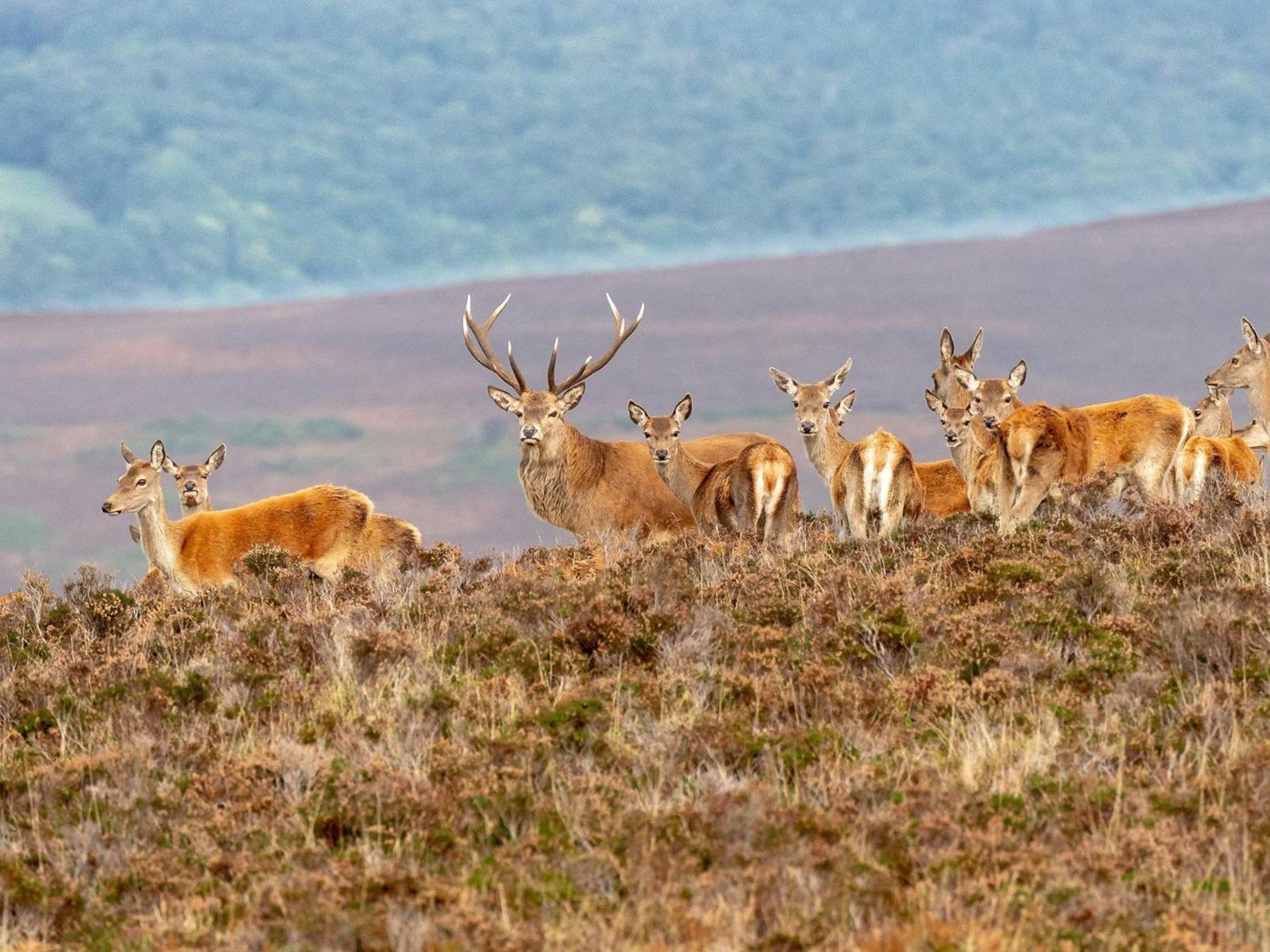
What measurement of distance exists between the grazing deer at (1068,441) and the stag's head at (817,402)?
1.09m

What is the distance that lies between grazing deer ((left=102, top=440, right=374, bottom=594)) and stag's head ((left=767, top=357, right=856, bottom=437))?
379cm

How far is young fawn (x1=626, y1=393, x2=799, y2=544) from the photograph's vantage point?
14.0m

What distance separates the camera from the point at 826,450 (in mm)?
15625

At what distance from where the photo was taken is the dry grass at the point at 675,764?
5.86m

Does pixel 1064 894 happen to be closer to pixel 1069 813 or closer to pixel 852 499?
pixel 1069 813

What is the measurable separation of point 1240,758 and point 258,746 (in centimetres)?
414

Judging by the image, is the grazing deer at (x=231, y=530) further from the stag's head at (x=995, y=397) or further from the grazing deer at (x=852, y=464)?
the stag's head at (x=995, y=397)

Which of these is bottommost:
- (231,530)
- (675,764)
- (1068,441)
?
(675,764)

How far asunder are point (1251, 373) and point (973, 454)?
641cm

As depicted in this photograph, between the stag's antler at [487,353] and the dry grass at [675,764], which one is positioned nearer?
the dry grass at [675,764]

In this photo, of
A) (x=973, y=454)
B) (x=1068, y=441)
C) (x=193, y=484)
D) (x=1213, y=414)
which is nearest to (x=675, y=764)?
(x=1068, y=441)

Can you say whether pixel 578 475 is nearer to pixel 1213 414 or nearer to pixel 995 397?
pixel 995 397

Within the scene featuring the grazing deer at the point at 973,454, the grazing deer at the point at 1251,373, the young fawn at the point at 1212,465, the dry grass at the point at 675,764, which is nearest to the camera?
the dry grass at the point at 675,764

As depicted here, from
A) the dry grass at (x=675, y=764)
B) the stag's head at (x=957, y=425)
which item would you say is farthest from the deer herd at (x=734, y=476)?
the dry grass at (x=675, y=764)
